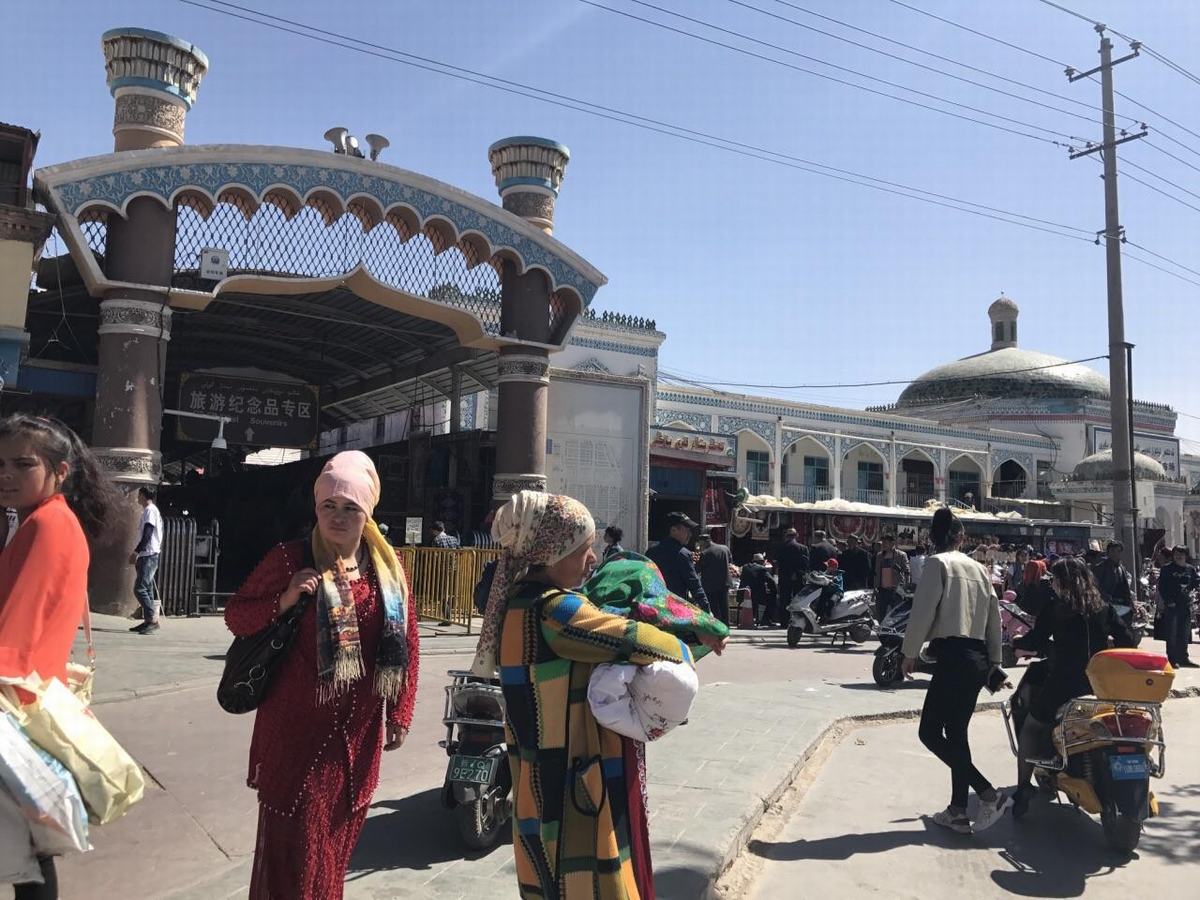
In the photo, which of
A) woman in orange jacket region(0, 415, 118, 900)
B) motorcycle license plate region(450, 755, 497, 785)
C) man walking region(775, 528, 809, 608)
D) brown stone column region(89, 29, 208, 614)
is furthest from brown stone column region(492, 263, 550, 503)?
woman in orange jacket region(0, 415, 118, 900)

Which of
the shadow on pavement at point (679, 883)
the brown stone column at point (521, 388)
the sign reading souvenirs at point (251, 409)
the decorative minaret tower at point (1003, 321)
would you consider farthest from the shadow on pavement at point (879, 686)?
the decorative minaret tower at point (1003, 321)

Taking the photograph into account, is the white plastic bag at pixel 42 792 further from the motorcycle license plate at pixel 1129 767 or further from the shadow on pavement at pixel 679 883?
the motorcycle license plate at pixel 1129 767

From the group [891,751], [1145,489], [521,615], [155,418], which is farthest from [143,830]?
[1145,489]

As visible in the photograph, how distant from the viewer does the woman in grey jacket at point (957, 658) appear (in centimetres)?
507

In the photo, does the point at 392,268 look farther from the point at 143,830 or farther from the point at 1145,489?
the point at 1145,489

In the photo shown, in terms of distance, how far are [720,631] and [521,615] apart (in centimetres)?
57

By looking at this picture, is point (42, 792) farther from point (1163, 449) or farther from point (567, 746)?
point (1163, 449)

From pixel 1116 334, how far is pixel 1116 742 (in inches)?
497

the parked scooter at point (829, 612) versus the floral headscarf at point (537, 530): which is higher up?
the floral headscarf at point (537, 530)

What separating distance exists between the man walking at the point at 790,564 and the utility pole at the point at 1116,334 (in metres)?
4.82

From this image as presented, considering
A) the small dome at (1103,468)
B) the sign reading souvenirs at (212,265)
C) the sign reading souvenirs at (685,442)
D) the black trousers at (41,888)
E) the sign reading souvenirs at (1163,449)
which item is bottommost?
the black trousers at (41,888)

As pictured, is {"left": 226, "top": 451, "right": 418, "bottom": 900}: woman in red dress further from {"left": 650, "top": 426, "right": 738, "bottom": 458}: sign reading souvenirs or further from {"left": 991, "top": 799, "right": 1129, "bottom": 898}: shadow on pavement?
{"left": 650, "top": 426, "right": 738, "bottom": 458}: sign reading souvenirs

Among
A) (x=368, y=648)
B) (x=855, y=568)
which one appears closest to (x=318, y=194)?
(x=855, y=568)

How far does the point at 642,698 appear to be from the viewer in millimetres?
2543
